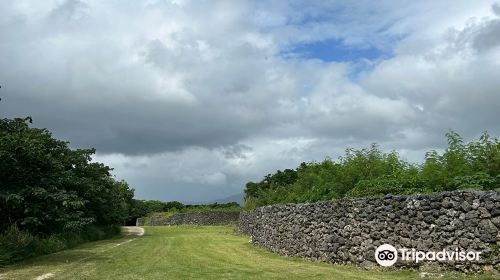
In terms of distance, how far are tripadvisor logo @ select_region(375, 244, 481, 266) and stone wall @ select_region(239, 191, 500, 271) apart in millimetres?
109

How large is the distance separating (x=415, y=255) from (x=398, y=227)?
2.90 feet

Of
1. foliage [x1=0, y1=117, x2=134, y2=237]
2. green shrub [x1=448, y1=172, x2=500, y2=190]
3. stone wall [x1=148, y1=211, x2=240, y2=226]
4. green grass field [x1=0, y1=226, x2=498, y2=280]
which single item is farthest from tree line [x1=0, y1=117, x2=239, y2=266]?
stone wall [x1=148, y1=211, x2=240, y2=226]

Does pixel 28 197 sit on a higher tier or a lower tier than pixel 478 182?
lower

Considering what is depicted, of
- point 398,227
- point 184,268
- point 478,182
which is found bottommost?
point 184,268

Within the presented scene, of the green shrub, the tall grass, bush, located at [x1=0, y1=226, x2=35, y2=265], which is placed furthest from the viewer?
the tall grass

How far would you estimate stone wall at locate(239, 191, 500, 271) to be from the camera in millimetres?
11734

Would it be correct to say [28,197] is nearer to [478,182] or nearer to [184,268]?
[184,268]

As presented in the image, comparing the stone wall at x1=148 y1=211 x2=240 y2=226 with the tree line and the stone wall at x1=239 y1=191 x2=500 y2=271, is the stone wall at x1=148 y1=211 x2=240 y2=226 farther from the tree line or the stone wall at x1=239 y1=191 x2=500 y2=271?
the stone wall at x1=239 y1=191 x2=500 y2=271

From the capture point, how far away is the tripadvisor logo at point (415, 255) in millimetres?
12047

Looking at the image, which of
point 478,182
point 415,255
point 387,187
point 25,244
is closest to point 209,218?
point 25,244

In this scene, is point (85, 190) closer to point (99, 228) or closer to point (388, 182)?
point (99, 228)

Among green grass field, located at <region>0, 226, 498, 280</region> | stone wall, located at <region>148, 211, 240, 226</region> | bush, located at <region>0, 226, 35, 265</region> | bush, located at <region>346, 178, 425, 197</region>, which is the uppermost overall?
bush, located at <region>346, 178, 425, 197</region>

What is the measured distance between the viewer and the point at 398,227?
13719mm

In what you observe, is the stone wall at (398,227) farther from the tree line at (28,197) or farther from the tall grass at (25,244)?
the tall grass at (25,244)
